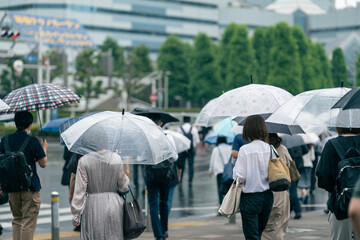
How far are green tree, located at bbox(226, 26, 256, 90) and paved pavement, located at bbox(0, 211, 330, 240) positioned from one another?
52295 millimetres

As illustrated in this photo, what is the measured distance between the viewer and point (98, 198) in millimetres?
5750

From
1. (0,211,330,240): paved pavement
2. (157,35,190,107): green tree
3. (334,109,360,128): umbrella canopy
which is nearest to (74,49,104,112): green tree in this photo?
(157,35,190,107): green tree

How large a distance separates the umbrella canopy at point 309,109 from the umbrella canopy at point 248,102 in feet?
2.48

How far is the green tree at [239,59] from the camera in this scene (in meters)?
63.8

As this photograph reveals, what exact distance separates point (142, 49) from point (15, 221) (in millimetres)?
59535

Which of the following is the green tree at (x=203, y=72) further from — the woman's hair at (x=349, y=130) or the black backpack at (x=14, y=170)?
the woman's hair at (x=349, y=130)

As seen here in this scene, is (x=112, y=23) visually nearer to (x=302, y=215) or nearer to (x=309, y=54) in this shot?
(x=309, y=54)

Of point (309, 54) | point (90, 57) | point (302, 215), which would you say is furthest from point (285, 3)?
point (302, 215)

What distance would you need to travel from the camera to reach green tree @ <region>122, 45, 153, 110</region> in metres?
61.2

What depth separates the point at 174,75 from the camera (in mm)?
68250

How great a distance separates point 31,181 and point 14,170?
11.7 inches

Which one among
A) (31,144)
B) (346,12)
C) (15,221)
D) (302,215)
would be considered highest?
(346,12)

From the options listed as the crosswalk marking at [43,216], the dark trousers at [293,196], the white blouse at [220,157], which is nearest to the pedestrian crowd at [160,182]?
the dark trousers at [293,196]

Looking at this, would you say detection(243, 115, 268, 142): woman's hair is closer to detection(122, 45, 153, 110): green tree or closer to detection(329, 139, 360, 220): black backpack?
detection(329, 139, 360, 220): black backpack
